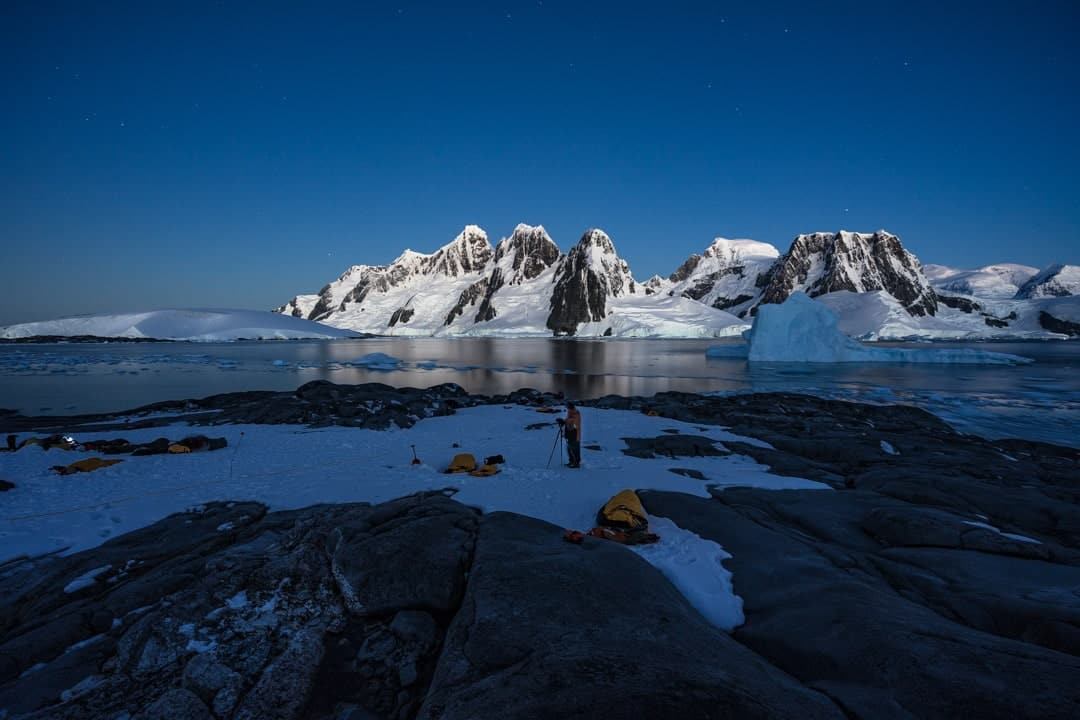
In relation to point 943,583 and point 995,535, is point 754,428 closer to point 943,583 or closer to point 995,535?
point 995,535

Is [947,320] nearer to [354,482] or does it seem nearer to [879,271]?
[879,271]

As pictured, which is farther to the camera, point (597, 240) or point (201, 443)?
point (597, 240)

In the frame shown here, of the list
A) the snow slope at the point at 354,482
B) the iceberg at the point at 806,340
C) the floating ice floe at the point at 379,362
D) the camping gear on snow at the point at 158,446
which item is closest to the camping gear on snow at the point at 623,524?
the snow slope at the point at 354,482

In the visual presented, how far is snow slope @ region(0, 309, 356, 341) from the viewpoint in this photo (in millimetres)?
120188

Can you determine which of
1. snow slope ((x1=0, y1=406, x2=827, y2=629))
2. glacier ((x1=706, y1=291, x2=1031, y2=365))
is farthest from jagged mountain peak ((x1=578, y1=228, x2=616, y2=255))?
snow slope ((x1=0, y1=406, x2=827, y2=629))

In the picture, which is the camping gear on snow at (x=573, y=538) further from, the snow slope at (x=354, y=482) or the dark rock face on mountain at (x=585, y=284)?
the dark rock face on mountain at (x=585, y=284)

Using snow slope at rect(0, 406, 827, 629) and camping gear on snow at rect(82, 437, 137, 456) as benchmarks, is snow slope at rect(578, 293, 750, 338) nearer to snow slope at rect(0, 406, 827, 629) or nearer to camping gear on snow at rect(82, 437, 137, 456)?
snow slope at rect(0, 406, 827, 629)

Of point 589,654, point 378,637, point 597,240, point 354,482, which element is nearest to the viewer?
point 589,654

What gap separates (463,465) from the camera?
12070 millimetres

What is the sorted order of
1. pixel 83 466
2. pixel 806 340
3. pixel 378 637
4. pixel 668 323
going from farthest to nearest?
1. pixel 668 323
2. pixel 806 340
3. pixel 83 466
4. pixel 378 637

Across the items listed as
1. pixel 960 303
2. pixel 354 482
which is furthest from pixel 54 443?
pixel 960 303

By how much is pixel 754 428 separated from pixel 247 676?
18.4 m

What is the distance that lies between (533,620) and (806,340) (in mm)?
68884

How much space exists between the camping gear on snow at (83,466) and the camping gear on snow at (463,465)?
8837mm
